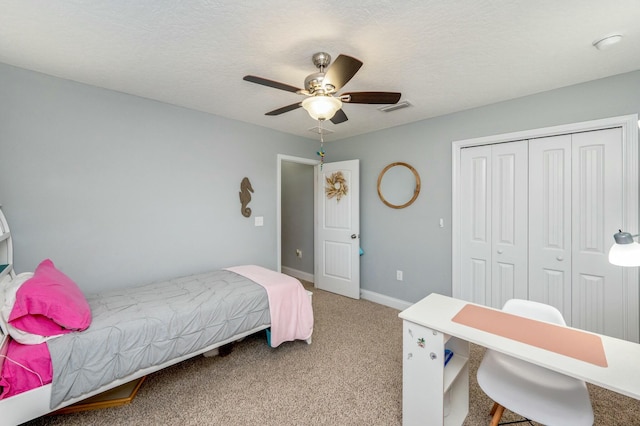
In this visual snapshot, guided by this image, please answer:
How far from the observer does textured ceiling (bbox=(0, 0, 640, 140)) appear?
57.2 inches

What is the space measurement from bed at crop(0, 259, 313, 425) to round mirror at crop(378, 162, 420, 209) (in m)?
1.82

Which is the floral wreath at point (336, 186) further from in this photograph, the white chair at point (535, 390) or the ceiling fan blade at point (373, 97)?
the white chair at point (535, 390)

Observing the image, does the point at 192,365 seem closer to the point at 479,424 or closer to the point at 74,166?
the point at 74,166

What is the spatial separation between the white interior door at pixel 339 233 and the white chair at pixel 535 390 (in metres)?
2.39

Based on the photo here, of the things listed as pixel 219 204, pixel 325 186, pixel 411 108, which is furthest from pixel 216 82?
pixel 325 186

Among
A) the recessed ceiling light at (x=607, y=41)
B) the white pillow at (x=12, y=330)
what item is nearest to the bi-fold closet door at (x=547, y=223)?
the recessed ceiling light at (x=607, y=41)

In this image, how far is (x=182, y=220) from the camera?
2922 mm

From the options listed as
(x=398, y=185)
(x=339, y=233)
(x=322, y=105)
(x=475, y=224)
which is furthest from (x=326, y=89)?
(x=339, y=233)

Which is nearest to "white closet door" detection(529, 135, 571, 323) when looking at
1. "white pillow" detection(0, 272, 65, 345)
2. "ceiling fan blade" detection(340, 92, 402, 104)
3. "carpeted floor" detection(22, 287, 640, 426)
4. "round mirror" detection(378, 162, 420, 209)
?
"carpeted floor" detection(22, 287, 640, 426)

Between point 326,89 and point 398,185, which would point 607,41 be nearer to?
point 326,89

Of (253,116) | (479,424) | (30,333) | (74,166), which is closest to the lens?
(30,333)

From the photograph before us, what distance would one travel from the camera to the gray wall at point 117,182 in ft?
6.89

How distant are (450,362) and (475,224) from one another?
1.75m

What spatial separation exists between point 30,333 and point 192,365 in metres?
1.19
